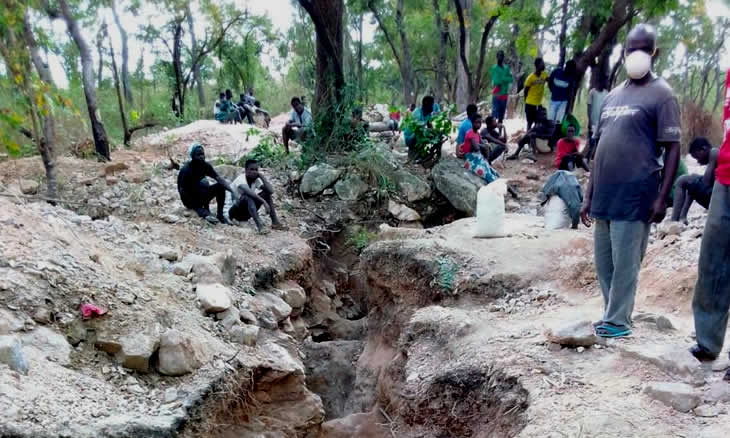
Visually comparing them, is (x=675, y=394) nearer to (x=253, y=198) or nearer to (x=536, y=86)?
(x=253, y=198)

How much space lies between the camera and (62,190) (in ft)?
24.2

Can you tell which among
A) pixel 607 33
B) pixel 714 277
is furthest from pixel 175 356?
pixel 607 33

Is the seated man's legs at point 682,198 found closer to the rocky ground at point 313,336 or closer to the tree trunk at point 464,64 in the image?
the rocky ground at point 313,336

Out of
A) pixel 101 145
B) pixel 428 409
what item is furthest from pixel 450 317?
pixel 101 145

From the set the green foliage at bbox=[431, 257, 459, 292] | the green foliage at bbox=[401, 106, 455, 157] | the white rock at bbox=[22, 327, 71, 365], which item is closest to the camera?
the white rock at bbox=[22, 327, 71, 365]

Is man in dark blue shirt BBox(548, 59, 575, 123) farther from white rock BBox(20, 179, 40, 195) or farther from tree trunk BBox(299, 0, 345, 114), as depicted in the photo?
white rock BBox(20, 179, 40, 195)

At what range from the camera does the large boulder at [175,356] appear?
12.3 feet

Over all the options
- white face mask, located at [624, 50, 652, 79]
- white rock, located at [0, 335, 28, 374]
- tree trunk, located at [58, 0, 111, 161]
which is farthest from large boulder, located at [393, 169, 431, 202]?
white rock, located at [0, 335, 28, 374]

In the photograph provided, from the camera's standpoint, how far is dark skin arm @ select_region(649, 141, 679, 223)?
311 centimetres

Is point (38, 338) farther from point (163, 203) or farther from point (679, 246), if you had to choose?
point (679, 246)

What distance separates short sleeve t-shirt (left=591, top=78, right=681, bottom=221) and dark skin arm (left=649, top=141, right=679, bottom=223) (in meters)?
0.04

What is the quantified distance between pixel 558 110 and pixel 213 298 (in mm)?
7520

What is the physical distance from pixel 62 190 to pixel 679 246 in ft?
22.9

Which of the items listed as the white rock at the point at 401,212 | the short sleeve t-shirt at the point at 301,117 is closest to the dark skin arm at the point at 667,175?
the white rock at the point at 401,212
